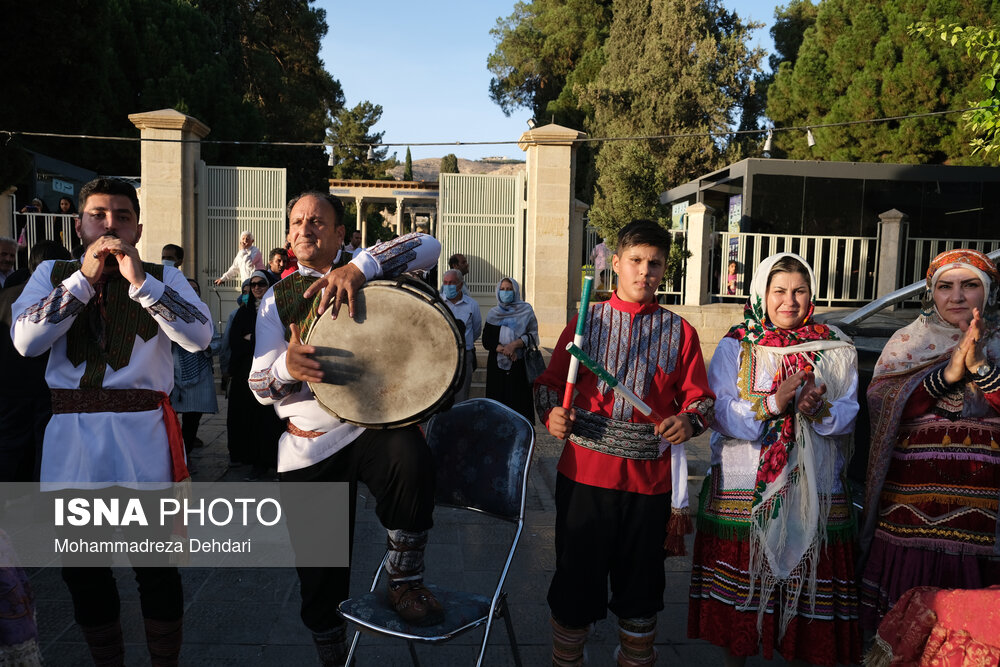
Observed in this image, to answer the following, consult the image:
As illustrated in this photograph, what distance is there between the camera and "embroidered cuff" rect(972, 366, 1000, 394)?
8.42ft

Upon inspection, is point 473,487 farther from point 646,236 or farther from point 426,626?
point 646,236

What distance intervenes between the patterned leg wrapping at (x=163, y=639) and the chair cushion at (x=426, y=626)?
0.67 meters

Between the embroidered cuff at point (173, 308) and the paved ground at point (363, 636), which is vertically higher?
the embroidered cuff at point (173, 308)

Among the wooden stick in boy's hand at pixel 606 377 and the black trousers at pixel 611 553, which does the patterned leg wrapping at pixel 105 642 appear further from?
the wooden stick in boy's hand at pixel 606 377

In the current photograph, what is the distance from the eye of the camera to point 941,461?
2703mm

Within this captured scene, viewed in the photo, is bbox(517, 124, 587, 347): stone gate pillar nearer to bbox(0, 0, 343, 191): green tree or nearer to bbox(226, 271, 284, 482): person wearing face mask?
bbox(226, 271, 284, 482): person wearing face mask

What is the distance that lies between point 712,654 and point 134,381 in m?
2.58

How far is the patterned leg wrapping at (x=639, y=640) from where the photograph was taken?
8.52 feet

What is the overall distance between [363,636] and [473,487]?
993mm

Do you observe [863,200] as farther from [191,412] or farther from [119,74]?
[119,74]

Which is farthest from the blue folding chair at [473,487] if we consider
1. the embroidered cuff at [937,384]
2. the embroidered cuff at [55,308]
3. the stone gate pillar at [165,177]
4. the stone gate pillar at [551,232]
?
the stone gate pillar at [165,177]

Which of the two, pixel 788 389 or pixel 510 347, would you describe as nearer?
pixel 788 389

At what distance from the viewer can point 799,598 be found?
2.71m

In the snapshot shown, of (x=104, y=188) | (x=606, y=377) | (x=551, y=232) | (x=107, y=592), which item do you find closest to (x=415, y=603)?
(x=606, y=377)
